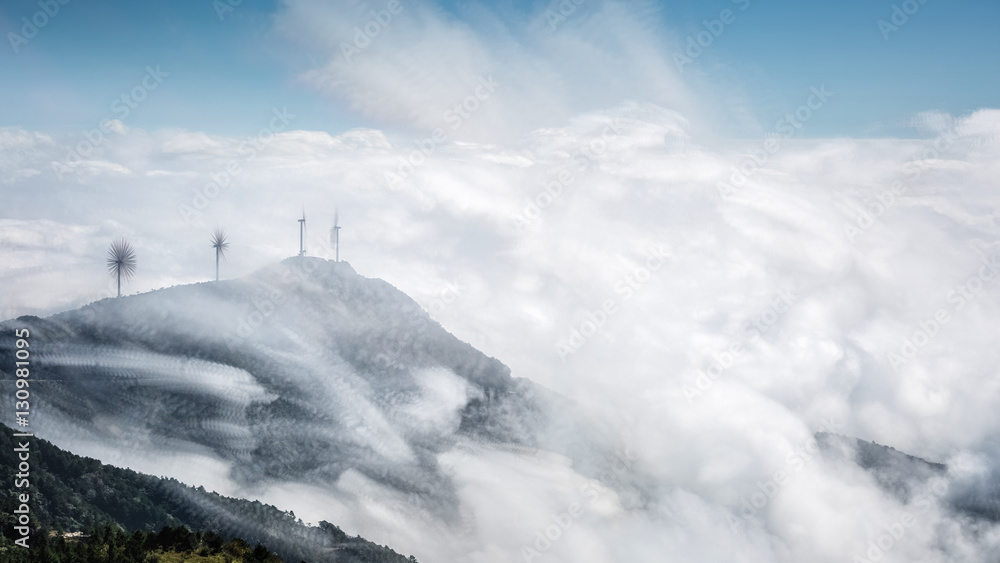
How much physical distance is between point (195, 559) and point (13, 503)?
10225cm

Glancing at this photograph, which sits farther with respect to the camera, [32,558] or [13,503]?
[13,503]

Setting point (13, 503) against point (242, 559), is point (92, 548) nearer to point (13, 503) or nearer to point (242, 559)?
point (242, 559)

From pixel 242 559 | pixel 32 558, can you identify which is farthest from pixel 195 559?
pixel 32 558

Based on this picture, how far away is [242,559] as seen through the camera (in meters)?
145

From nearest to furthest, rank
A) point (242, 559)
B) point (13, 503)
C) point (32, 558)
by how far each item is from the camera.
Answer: point (32, 558)
point (242, 559)
point (13, 503)

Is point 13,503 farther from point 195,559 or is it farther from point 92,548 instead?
point 195,559

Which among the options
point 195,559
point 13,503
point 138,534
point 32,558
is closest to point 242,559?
point 195,559

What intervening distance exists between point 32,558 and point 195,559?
102 ft

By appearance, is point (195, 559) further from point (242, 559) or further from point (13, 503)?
point (13, 503)

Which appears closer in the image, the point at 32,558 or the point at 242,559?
the point at 32,558

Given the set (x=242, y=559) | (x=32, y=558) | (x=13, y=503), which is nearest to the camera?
(x=32, y=558)

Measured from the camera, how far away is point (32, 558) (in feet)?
441

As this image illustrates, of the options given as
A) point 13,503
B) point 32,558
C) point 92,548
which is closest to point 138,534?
point 92,548

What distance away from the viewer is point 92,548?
5487 inches
